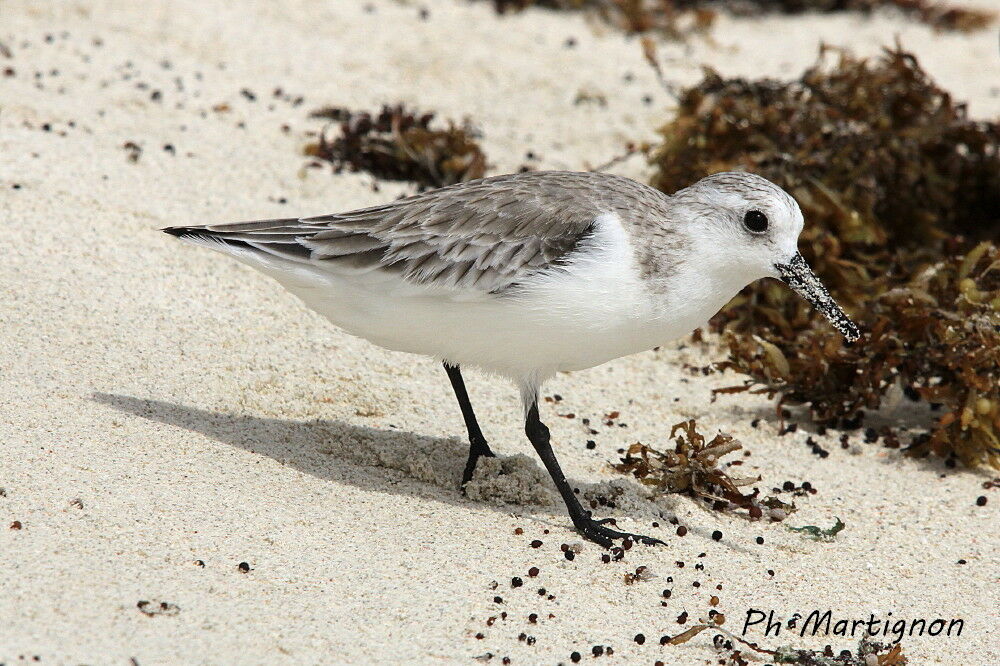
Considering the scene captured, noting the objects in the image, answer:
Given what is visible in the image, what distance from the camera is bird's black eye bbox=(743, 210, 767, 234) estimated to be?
518 centimetres

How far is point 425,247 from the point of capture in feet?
17.2

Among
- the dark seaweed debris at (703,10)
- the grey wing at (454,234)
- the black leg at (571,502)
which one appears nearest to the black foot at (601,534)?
the black leg at (571,502)

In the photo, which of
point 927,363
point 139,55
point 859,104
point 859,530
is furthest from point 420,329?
point 139,55

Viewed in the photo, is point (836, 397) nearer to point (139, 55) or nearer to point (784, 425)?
point (784, 425)

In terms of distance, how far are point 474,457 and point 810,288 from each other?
1.78m

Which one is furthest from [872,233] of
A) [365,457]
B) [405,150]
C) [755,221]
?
[365,457]

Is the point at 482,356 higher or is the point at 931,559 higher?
the point at 482,356

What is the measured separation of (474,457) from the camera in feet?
18.4

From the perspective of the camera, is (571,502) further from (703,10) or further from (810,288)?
(703,10)

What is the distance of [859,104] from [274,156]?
4.16 m

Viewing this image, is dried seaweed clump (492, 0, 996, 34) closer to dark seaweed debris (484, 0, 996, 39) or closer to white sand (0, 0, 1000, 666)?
dark seaweed debris (484, 0, 996, 39)

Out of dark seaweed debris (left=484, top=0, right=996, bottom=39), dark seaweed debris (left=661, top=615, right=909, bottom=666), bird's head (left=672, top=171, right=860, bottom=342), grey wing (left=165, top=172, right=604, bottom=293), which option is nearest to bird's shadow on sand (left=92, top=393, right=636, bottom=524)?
grey wing (left=165, top=172, right=604, bottom=293)

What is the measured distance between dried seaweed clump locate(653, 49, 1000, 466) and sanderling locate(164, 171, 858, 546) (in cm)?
131

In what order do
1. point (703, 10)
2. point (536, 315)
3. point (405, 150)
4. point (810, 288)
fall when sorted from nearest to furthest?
point (536, 315)
point (810, 288)
point (405, 150)
point (703, 10)
